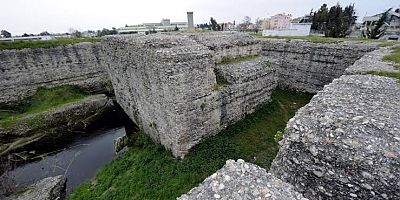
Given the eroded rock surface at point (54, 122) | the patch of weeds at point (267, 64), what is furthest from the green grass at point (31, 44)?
the patch of weeds at point (267, 64)

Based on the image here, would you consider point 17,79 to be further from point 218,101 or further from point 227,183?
point 227,183

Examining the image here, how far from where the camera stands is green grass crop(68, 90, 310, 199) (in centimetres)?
827

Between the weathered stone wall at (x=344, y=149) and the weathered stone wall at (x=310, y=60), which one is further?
the weathered stone wall at (x=310, y=60)

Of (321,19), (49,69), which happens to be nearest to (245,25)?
(321,19)

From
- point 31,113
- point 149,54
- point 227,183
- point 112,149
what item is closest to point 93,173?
point 112,149

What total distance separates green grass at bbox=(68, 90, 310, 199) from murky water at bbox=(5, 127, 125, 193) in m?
1.25

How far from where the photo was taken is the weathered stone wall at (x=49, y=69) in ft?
56.7

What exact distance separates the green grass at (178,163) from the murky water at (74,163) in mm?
1247

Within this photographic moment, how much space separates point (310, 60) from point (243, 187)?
1200 cm

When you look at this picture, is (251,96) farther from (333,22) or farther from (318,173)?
(333,22)

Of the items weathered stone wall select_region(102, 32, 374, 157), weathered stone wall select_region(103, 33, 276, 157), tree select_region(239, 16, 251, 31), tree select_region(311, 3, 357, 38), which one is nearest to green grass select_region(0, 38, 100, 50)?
weathered stone wall select_region(102, 32, 374, 157)

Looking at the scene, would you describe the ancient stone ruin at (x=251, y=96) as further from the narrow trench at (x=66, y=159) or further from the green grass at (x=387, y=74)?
the narrow trench at (x=66, y=159)

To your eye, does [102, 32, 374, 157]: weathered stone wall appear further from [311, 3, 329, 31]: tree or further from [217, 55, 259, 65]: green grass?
[311, 3, 329, 31]: tree

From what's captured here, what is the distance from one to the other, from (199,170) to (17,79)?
16.8 meters
